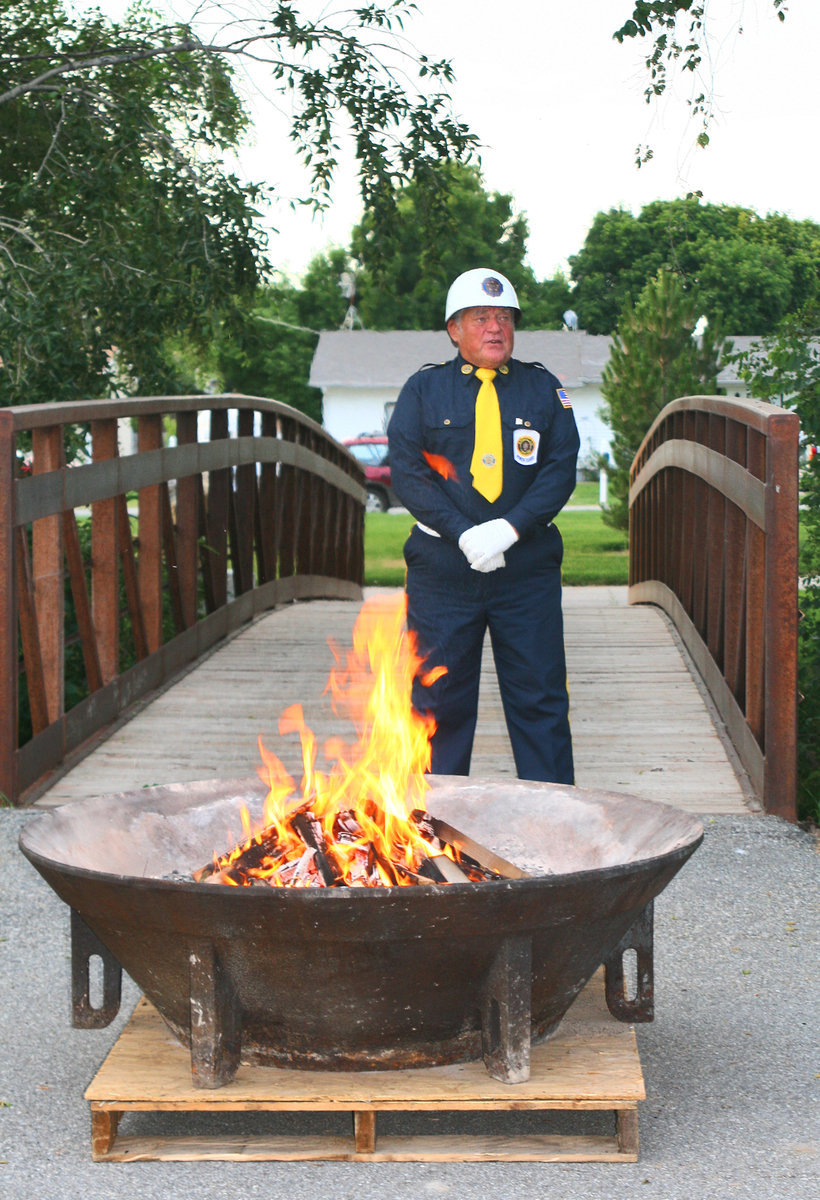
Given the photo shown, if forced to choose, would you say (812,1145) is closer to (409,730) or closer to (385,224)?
(409,730)

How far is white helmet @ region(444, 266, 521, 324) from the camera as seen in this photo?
4375 millimetres

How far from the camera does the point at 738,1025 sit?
339cm

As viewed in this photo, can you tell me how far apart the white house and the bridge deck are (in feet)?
120

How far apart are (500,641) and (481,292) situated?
1036 millimetres

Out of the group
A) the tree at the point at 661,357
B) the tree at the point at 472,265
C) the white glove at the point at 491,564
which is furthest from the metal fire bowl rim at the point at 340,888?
the tree at the point at 472,265

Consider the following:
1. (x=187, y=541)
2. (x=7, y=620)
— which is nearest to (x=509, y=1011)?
(x=7, y=620)

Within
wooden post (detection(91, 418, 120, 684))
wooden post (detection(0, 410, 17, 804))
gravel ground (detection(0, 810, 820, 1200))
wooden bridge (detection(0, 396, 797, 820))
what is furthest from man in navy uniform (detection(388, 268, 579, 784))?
wooden post (detection(91, 418, 120, 684))

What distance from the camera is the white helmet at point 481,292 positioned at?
438cm

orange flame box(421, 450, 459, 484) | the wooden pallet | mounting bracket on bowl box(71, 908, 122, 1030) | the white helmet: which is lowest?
the wooden pallet

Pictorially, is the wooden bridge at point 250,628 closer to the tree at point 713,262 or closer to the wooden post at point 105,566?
the wooden post at point 105,566

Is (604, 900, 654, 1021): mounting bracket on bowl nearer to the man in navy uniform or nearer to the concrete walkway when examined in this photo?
the concrete walkway

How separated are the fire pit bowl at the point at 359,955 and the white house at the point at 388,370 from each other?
42.0 metres

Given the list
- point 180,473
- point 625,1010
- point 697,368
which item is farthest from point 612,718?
point 697,368

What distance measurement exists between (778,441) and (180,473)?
326 cm
